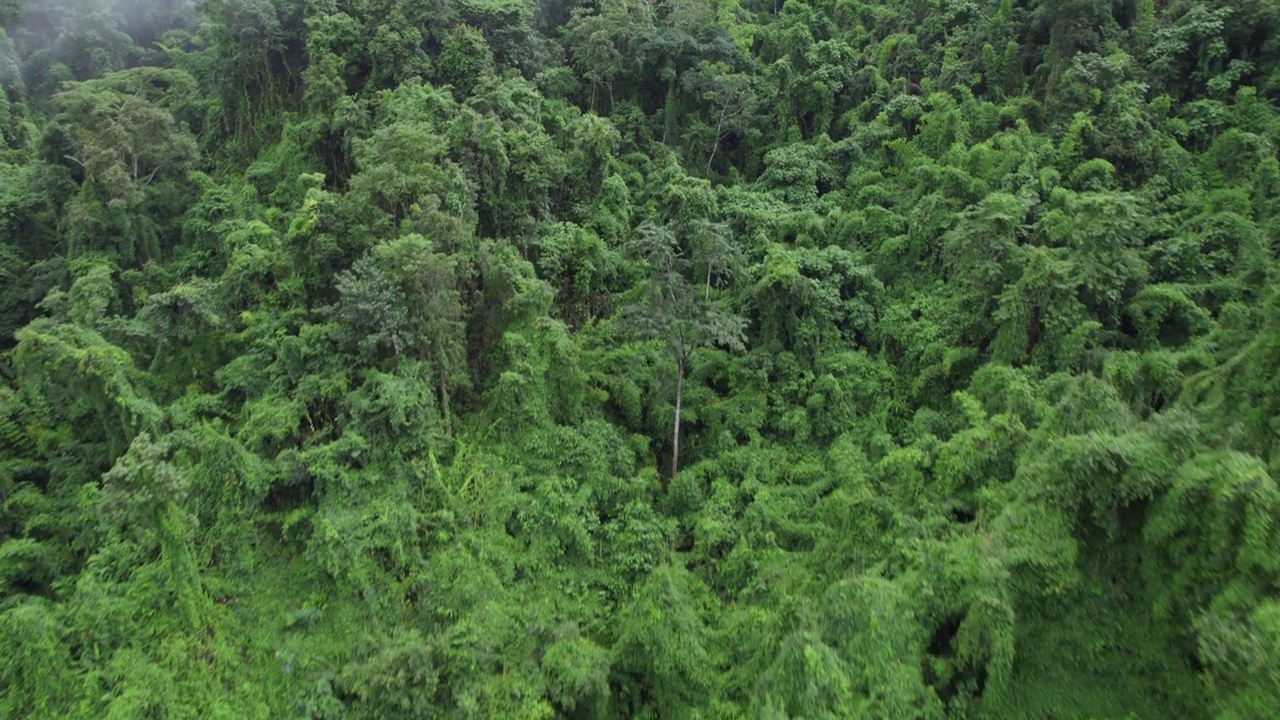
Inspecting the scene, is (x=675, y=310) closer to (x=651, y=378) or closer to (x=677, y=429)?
(x=651, y=378)

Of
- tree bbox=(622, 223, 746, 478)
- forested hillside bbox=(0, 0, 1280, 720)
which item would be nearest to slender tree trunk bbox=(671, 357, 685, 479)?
tree bbox=(622, 223, 746, 478)

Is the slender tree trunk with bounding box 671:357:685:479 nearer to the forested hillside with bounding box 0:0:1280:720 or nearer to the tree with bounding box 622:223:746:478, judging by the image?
the tree with bounding box 622:223:746:478

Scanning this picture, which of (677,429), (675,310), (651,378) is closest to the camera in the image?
(675,310)

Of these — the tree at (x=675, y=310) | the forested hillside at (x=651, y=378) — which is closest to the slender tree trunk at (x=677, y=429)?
the tree at (x=675, y=310)

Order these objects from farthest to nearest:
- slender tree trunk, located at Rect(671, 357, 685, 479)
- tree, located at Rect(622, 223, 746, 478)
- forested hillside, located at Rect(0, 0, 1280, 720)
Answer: slender tree trunk, located at Rect(671, 357, 685, 479) → tree, located at Rect(622, 223, 746, 478) → forested hillside, located at Rect(0, 0, 1280, 720)

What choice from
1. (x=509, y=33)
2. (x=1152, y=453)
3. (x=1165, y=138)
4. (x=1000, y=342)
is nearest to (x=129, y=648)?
(x=1152, y=453)

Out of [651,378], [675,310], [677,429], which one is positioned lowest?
[677,429]

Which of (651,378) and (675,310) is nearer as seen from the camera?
(675,310)

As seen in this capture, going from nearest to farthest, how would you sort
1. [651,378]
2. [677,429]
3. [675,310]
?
[675,310]
[677,429]
[651,378]

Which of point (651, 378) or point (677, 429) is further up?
point (651, 378)

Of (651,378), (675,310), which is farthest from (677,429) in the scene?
(675,310)

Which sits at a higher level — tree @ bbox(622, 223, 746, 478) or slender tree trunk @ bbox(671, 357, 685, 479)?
tree @ bbox(622, 223, 746, 478)
